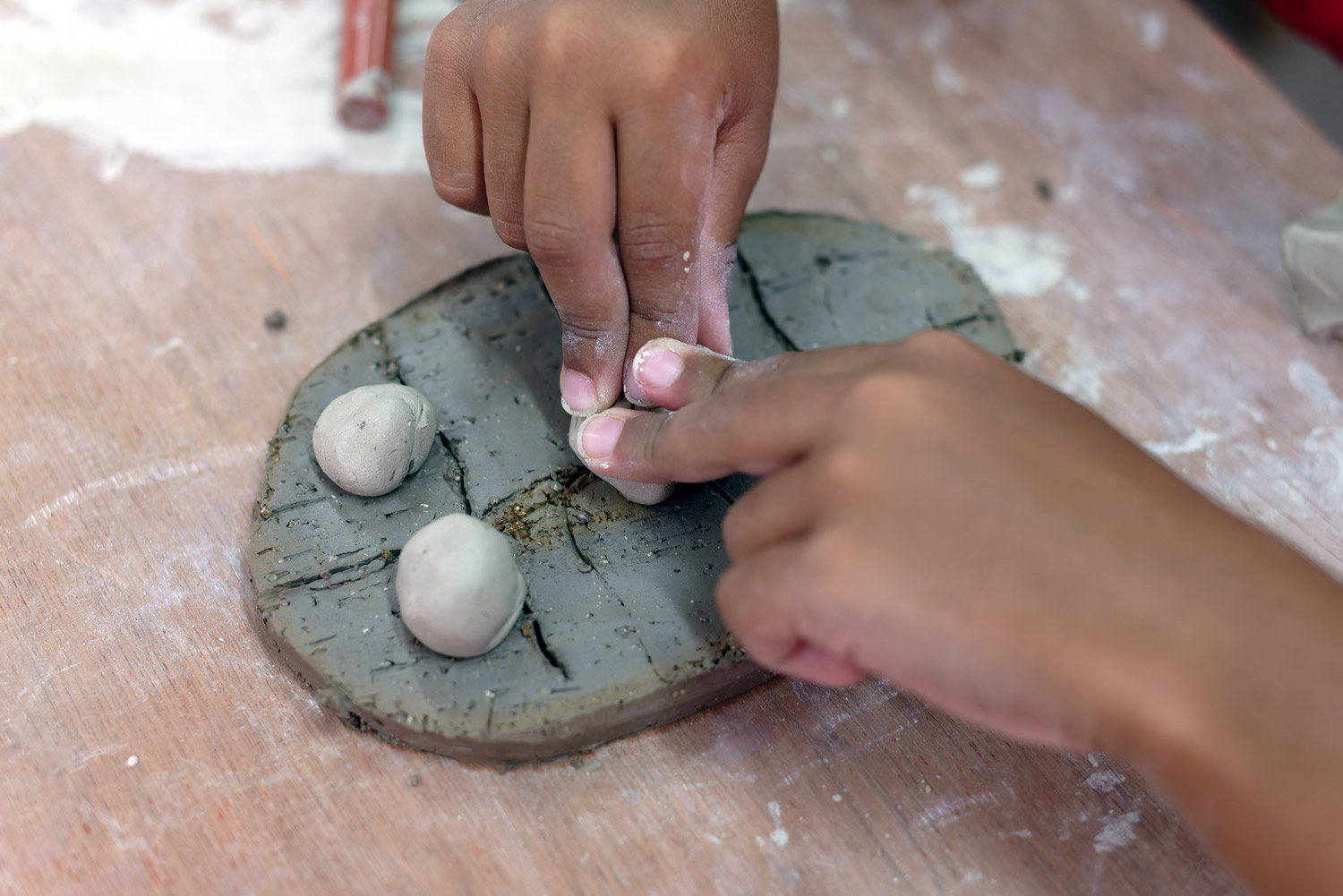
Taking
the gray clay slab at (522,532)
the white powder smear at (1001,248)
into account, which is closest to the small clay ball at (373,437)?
the gray clay slab at (522,532)

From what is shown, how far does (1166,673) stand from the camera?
1106 millimetres

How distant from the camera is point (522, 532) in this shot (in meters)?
1.63

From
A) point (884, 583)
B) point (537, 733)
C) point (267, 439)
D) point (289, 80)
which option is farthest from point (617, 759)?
point (289, 80)

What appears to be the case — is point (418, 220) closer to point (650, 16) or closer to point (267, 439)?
point (267, 439)

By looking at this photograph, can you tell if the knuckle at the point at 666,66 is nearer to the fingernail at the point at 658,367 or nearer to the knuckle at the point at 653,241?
the knuckle at the point at 653,241

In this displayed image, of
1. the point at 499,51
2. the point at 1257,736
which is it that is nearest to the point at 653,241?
the point at 499,51

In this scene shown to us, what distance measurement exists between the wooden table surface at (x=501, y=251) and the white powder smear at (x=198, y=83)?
8 cm

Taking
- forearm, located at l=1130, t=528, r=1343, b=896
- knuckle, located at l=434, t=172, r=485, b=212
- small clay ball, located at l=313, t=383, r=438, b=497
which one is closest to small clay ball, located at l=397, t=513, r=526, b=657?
small clay ball, located at l=313, t=383, r=438, b=497

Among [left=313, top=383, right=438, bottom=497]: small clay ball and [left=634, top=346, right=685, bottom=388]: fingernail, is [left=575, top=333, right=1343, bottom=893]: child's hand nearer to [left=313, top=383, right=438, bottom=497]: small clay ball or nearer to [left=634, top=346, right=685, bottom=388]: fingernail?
[left=634, top=346, right=685, bottom=388]: fingernail

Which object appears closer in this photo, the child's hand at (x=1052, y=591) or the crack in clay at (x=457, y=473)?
the child's hand at (x=1052, y=591)

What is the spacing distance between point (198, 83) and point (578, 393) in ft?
4.97

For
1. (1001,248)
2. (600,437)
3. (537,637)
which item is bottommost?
(537,637)

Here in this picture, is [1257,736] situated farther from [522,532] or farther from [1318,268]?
[1318,268]

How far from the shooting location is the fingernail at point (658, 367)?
1.50 m
